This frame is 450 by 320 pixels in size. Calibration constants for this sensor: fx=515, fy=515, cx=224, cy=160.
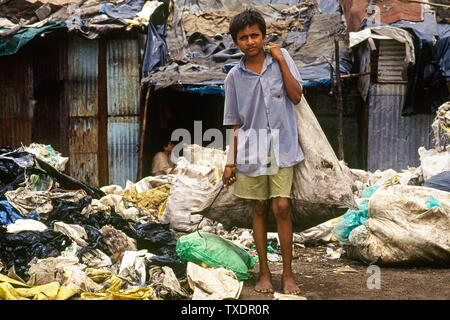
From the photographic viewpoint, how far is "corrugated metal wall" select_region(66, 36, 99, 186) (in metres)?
9.38

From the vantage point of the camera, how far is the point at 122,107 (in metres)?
9.49

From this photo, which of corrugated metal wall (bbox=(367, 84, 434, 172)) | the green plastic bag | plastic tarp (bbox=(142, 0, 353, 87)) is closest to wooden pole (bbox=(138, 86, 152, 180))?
plastic tarp (bbox=(142, 0, 353, 87))

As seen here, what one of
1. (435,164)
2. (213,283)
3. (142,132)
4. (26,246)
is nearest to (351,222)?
(435,164)

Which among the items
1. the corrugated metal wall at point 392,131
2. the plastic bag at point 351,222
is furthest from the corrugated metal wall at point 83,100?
the plastic bag at point 351,222

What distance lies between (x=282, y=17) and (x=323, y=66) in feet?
8.19

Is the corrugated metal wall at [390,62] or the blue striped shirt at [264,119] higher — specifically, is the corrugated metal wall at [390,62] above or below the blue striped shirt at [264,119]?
above

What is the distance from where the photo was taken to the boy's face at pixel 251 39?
3283 millimetres

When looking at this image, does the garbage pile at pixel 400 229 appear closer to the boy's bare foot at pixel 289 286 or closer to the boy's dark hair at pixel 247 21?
the boy's bare foot at pixel 289 286

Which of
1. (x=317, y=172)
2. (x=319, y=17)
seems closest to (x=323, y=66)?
(x=319, y=17)

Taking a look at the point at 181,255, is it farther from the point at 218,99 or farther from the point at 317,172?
the point at 218,99

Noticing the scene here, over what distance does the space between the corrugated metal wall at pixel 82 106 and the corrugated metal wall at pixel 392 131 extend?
4.96 meters

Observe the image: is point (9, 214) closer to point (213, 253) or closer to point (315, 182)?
point (213, 253)

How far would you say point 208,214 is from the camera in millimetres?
3805

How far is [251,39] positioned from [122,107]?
652 cm
